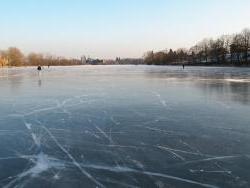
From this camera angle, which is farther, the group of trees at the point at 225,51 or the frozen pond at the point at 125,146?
the group of trees at the point at 225,51

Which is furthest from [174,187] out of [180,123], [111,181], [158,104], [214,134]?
[158,104]

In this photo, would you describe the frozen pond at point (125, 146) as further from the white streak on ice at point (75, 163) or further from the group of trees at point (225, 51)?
the group of trees at point (225, 51)

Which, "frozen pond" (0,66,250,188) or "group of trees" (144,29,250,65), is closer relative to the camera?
"frozen pond" (0,66,250,188)

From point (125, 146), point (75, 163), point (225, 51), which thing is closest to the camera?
point (75, 163)

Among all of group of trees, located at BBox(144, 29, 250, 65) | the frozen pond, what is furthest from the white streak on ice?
group of trees, located at BBox(144, 29, 250, 65)

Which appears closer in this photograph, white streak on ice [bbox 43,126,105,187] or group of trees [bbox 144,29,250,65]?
white streak on ice [bbox 43,126,105,187]

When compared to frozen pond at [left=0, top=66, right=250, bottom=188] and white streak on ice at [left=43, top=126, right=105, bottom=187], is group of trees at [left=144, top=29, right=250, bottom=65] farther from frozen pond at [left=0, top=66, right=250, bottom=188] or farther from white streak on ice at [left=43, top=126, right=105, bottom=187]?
white streak on ice at [left=43, top=126, right=105, bottom=187]

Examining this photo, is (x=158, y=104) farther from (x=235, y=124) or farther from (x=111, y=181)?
(x=111, y=181)

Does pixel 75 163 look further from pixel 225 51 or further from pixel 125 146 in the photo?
pixel 225 51

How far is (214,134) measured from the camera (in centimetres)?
627

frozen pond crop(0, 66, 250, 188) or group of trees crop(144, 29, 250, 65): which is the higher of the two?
group of trees crop(144, 29, 250, 65)

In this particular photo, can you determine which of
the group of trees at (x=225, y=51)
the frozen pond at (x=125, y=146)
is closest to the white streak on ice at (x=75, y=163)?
the frozen pond at (x=125, y=146)

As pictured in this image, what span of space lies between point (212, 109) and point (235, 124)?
2.03m

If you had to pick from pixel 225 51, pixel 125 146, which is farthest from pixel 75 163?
pixel 225 51
